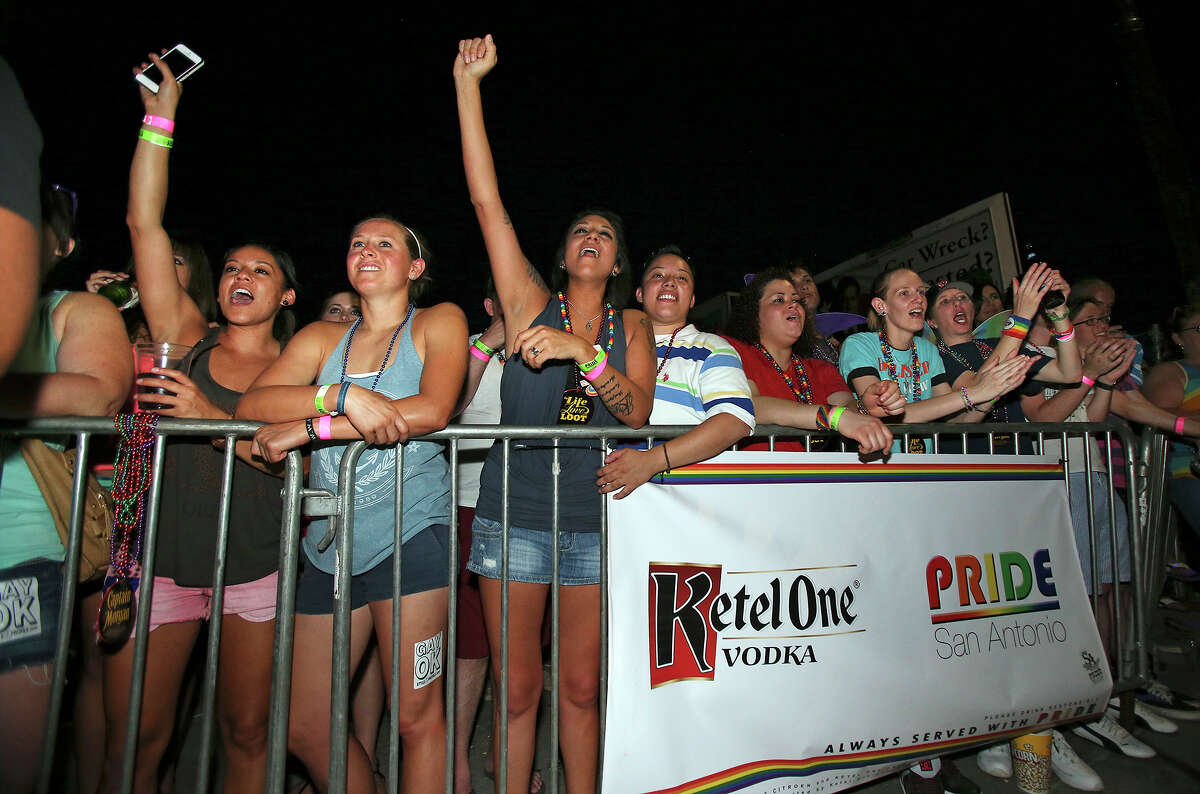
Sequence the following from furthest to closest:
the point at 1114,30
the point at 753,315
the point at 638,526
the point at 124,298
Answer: the point at 1114,30, the point at 753,315, the point at 124,298, the point at 638,526

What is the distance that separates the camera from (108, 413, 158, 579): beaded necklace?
6.82 feet

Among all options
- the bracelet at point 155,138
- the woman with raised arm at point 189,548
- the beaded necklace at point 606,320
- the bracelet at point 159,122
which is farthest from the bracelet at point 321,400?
the bracelet at point 159,122

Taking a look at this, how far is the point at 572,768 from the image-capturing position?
7.97 ft

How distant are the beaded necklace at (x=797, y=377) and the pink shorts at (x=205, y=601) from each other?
8.58 feet

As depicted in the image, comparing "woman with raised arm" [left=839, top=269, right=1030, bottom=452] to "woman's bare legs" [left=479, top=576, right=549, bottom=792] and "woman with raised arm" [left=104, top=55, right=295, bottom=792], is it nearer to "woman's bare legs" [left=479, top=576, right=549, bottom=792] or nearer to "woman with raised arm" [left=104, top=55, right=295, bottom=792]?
"woman's bare legs" [left=479, top=576, right=549, bottom=792]

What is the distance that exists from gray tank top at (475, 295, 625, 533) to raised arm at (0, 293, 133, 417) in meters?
1.30

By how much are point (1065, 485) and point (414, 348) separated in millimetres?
3292

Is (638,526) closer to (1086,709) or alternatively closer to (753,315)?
(753,315)

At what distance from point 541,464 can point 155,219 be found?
1.84m

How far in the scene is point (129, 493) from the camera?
215 cm

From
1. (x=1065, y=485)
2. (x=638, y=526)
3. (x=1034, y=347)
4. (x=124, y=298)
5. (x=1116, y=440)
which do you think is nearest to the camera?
(x=638, y=526)

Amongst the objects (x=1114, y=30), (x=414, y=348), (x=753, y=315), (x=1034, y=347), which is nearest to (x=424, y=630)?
(x=414, y=348)

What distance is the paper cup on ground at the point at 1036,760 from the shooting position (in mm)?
3074

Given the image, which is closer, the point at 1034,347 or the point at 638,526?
the point at 638,526
